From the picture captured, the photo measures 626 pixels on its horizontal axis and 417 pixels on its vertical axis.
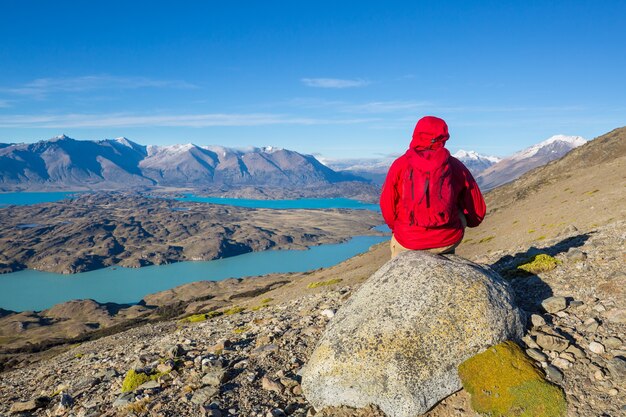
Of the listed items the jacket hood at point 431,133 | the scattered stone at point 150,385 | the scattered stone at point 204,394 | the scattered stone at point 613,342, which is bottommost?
the scattered stone at point 150,385

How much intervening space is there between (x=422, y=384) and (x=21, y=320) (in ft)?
486

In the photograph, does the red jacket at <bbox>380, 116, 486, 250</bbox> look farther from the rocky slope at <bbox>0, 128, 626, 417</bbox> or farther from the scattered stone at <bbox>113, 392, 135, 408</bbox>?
the scattered stone at <bbox>113, 392, 135, 408</bbox>

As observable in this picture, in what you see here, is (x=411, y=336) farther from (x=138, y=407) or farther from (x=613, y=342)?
(x=138, y=407)

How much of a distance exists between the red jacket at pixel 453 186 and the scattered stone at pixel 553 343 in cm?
264

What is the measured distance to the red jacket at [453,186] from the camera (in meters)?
8.30

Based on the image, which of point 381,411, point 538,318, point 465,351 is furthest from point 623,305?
point 381,411

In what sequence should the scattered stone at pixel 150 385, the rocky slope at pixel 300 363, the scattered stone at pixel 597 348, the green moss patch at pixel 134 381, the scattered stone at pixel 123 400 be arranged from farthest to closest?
the green moss patch at pixel 134 381 → the scattered stone at pixel 150 385 → the scattered stone at pixel 123 400 → the scattered stone at pixel 597 348 → the rocky slope at pixel 300 363

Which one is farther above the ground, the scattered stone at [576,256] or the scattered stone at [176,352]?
the scattered stone at [576,256]

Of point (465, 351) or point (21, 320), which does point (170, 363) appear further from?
point (21, 320)

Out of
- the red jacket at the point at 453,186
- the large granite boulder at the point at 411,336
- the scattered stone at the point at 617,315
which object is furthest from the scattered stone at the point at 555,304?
the red jacket at the point at 453,186

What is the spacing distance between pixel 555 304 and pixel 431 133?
5633mm

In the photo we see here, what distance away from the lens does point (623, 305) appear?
379 inches

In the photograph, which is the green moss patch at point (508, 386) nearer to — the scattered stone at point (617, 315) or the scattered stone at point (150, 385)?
the scattered stone at point (617, 315)

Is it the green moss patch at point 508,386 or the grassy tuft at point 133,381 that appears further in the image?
the grassy tuft at point 133,381
